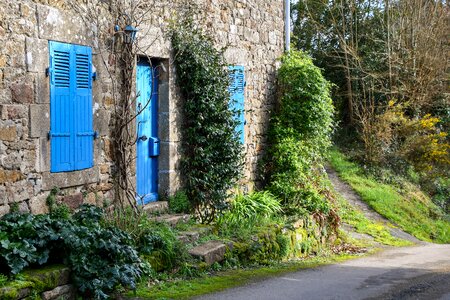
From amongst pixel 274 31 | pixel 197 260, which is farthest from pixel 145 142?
pixel 274 31

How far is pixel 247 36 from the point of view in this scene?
12.5 meters

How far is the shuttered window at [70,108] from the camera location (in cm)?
766

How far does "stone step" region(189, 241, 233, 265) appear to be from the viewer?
328 inches

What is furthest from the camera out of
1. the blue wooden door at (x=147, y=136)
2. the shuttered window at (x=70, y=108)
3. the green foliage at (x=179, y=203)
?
the green foliage at (x=179, y=203)

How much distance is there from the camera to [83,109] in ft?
26.7

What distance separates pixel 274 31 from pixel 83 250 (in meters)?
8.50

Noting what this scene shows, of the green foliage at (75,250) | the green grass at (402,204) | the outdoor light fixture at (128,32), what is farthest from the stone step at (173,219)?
the green grass at (402,204)

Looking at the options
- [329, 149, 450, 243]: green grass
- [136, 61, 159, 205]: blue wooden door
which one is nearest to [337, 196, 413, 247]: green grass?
[329, 149, 450, 243]: green grass

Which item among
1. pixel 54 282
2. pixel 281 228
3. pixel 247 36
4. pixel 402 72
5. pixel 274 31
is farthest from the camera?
pixel 402 72

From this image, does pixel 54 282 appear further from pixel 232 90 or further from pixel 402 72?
pixel 402 72

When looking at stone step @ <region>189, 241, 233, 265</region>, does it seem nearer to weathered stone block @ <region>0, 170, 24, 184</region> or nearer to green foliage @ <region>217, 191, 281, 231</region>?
green foliage @ <region>217, 191, 281, 231</region>

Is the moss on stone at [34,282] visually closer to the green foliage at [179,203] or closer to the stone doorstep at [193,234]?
the stone doorstep at [193,234]

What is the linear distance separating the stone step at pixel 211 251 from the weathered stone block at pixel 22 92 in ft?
9.43

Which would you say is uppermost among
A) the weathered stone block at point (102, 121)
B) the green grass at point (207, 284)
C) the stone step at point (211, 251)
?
the weathered stone block at point (102, 121)
